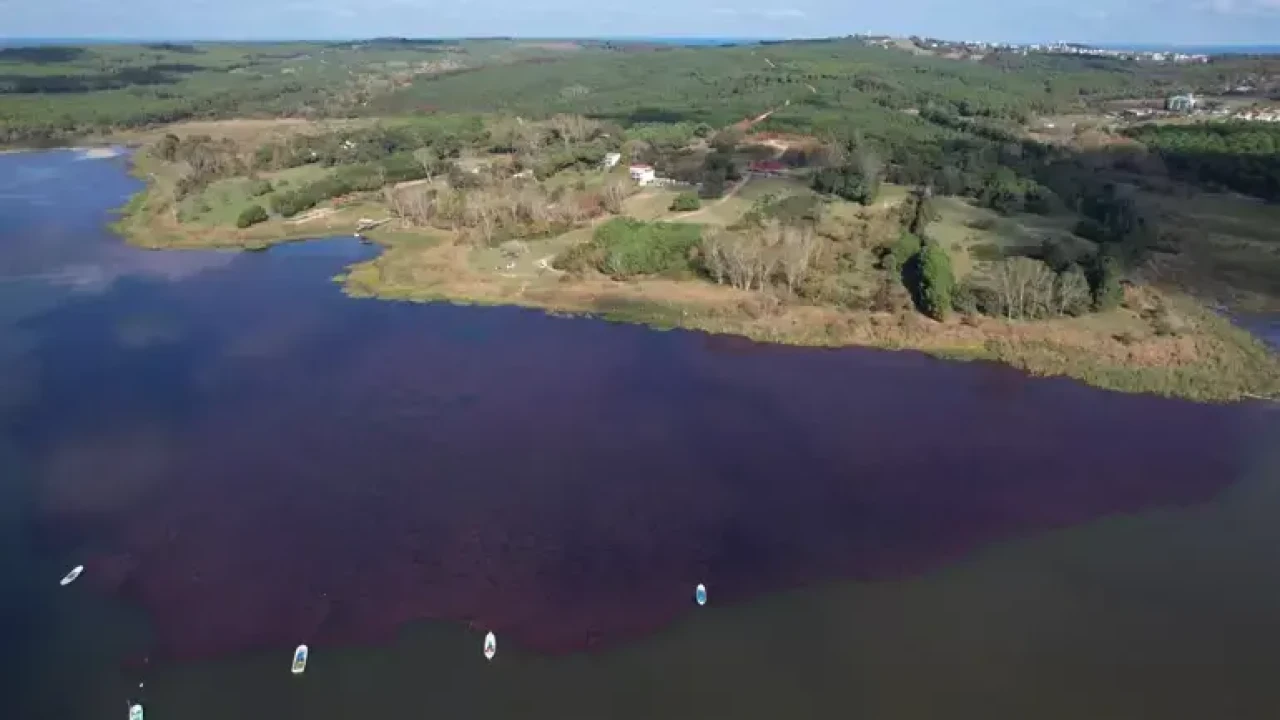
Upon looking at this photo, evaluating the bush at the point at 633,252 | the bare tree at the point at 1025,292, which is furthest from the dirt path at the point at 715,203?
the bare tree at the point at 1025,292

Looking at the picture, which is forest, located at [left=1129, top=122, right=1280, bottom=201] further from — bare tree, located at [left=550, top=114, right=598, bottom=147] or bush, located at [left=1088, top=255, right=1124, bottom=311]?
bare tree, located at [left=550, top=114, right=598, bottom=147]

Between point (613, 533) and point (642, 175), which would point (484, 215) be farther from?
point (613, 533)

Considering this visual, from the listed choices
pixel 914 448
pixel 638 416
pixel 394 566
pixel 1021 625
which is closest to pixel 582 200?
pixel 638 416

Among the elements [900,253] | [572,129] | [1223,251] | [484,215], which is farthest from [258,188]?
[1223,251]

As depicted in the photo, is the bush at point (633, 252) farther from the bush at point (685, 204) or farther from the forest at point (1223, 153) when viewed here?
the forest at point (1223, 153)

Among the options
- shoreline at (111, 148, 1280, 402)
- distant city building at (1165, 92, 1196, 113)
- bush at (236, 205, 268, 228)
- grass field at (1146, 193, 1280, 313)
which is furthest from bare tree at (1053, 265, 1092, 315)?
distant city building at (1165, 92, 1196, 113)
